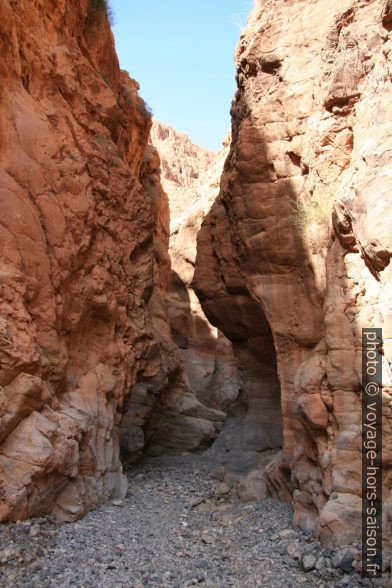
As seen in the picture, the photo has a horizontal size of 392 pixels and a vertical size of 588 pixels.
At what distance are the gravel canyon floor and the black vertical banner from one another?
0.43 meters

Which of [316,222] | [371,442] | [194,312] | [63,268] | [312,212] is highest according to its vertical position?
[194,312]

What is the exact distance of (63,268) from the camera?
1042cm

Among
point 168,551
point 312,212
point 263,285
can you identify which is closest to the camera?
point 168,551

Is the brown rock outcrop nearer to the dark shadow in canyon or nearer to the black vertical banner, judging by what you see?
the dark shadow in canyon

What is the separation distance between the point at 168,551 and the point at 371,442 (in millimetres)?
3605

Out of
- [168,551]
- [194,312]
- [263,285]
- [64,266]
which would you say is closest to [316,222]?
[263,285]

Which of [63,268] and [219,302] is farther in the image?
[219,302]

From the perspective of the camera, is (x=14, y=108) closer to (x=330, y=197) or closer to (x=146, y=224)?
(x=146, y=224)

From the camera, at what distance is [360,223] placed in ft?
25.9

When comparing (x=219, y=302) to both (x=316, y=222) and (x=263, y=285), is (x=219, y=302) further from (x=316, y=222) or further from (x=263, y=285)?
(x=316, y=222)

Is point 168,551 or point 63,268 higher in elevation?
point 63,268

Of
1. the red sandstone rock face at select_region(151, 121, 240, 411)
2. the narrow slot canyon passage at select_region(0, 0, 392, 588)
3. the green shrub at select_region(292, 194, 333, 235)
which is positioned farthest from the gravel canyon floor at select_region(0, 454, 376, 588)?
the red sandstone rock face at select_region(151, 121, 240, 411)

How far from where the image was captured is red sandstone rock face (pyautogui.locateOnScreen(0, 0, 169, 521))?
8.53m

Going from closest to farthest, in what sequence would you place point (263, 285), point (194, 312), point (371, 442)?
point (371, 442) → point (263, 285) → point (194, 312)
